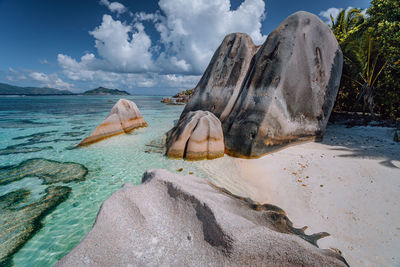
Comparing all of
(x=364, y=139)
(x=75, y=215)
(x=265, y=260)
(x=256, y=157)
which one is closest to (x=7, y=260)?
(x=75, y=215)

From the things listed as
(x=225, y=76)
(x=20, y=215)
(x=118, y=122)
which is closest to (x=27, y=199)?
(x=20, y=215)

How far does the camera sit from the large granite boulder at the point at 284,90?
634cm

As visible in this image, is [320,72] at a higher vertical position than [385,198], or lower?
higher

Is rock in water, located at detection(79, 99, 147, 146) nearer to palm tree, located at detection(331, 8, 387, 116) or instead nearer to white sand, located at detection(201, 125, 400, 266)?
white sand, located at detection(201, 125, 400, 266)

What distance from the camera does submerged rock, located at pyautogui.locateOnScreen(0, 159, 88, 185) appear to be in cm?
520

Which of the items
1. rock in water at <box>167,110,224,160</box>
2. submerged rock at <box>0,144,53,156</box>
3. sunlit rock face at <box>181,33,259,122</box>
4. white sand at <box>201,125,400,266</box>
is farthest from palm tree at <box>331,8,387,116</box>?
submerged rock at <box>0,144,53,156</box>

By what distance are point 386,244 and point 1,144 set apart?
A: 14.9 meters

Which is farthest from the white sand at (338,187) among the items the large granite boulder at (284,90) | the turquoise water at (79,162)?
the turquoise water at (79,162)

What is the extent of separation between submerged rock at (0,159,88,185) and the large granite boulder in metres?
5.44

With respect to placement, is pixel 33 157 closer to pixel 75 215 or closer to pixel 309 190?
pixel 75 215

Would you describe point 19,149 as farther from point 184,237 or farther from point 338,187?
point 338,187

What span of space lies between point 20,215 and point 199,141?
500cm

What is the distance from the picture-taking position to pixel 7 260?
2.64 meters

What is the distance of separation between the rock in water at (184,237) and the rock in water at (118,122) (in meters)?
7.56
